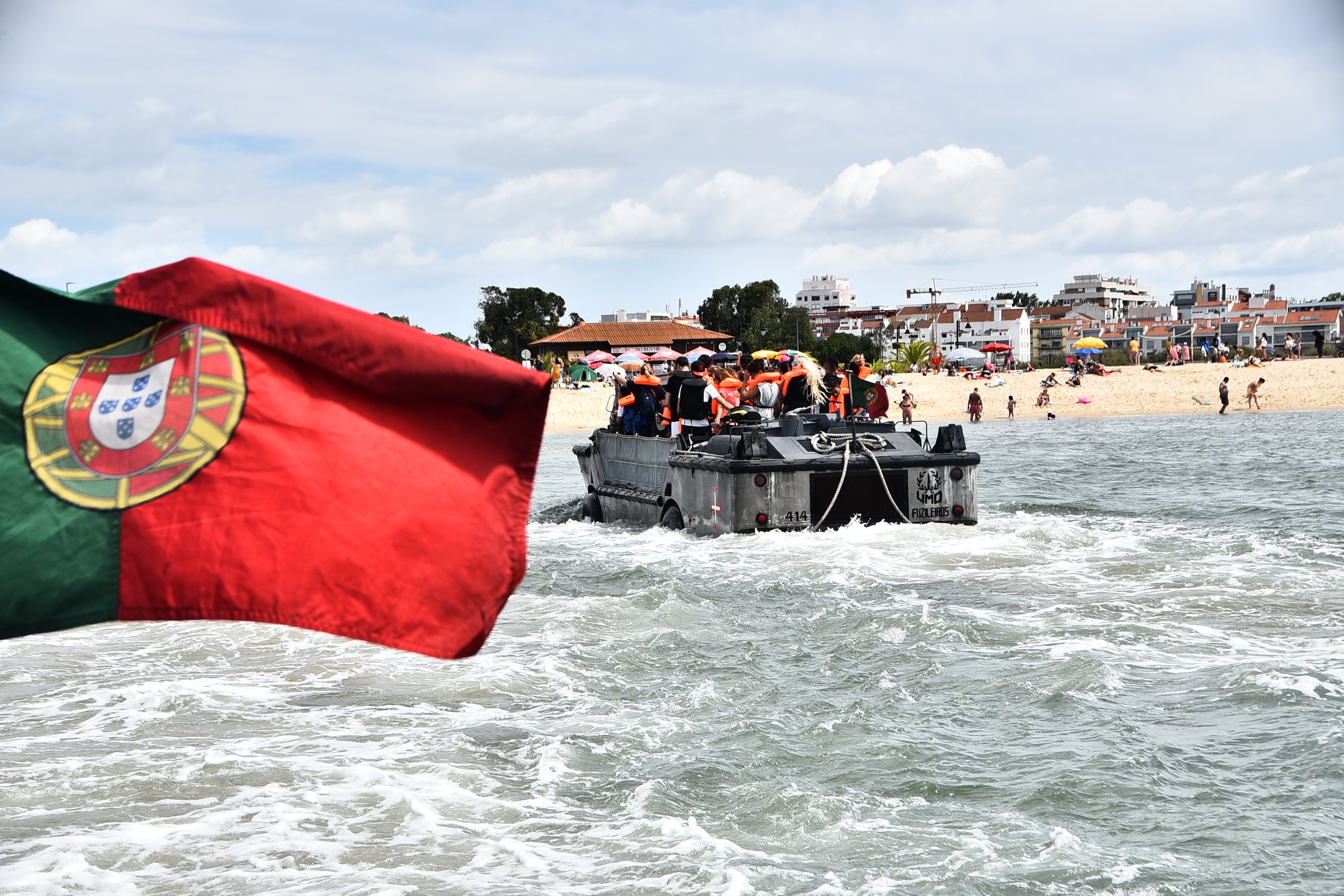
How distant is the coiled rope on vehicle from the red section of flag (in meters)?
11.0

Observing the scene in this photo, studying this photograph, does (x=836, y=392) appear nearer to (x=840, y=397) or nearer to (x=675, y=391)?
(x=840, y=397)

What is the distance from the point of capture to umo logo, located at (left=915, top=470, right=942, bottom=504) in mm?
14727

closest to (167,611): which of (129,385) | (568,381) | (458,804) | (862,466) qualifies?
(129,385)

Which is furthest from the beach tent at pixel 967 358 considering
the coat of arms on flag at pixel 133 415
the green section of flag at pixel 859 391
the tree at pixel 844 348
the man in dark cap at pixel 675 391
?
the coat of arms on flag at pixel 133 415

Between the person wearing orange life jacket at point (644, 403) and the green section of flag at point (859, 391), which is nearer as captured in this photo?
the green section of flag at point (859, 391)

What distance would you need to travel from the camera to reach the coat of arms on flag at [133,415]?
351cm

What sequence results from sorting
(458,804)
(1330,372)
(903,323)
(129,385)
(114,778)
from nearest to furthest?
(129,385)
(458,804)
(114,778)
(1330,372)
(903,323)

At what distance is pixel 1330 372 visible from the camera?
56.7 metres

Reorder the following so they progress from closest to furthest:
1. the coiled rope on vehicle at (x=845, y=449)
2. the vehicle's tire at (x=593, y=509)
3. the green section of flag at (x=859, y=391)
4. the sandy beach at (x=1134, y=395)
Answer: the coiled rope on vehicle at (x=845, y=449) < the green section of flag at (x=859, y=391) < the vehicle's tire at (x=593, y=509) < the sandy beach at (x=1134, y=395)

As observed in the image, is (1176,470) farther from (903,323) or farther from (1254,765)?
(903,323)

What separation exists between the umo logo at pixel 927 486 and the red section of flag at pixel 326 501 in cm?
1147

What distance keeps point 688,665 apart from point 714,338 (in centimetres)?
7294

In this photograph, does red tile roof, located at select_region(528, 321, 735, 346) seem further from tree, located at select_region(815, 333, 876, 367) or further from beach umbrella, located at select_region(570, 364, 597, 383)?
beach umbrella, located at select_region(570, 364, 597, 383)

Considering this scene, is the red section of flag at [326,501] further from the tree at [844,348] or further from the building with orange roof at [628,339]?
the tree at [844,348]
